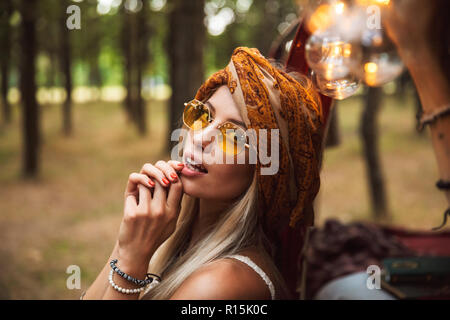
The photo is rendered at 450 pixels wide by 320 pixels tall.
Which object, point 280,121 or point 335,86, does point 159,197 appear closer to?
point 280,121

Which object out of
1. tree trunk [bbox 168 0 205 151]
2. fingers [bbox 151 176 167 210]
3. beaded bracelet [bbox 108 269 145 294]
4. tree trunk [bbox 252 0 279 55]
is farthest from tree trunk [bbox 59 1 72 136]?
beaded bracelet [bbox 108 269 145 294]

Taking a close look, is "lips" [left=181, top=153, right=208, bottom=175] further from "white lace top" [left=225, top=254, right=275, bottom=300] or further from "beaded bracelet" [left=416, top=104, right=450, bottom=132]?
"beaded bracelet" [left=416, top=104, right=450, bottom=132]

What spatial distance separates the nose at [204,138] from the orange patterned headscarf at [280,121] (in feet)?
0.54

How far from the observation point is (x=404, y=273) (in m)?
2.65

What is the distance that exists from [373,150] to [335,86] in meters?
6.39

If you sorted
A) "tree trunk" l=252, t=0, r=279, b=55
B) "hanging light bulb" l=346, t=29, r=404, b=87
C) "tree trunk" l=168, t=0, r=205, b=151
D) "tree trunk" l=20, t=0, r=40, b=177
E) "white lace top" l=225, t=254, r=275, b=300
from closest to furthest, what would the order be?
"white lace top" l=225, t=254, r=275, b=300, "hanging light bulb" l=346, t=29, r=404, b=87, "tree trunk" l=168, t=0, r=205, b=151, "tree trunk" l=20, t=0, r=40, b=177, "tree trunk" l=252, t=0, r=279, b=55

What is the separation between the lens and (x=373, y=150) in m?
7.98

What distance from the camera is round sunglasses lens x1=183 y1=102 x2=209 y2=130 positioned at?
6.07ft

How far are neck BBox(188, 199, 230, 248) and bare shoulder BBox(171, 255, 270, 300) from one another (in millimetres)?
312

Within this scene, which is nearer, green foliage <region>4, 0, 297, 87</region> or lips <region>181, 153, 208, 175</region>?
lips <region>181, 153, 208, 175</region>

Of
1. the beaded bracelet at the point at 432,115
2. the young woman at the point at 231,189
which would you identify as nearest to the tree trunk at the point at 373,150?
the beaded bracelet at the point at 432,115

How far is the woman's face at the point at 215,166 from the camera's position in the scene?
1.77 metres

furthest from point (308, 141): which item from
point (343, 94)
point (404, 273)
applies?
point (404, 273)
